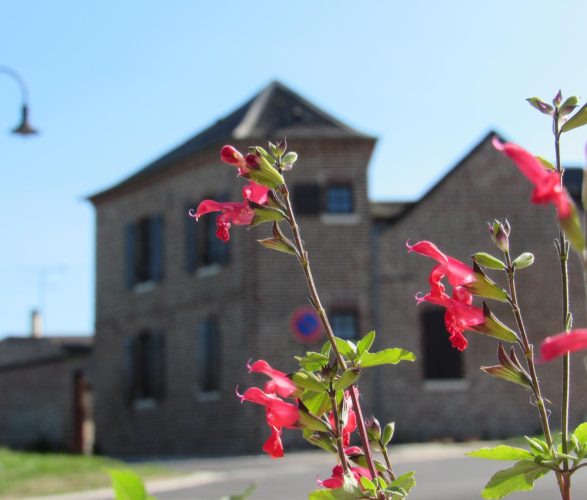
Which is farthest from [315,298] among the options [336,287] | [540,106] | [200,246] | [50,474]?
[200,246]

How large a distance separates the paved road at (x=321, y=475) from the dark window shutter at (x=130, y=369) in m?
6.05

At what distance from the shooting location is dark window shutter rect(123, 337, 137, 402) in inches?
1268

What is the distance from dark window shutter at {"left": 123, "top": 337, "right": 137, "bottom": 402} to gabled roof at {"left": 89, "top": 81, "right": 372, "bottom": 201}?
4623 mm

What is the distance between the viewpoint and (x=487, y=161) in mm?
29281

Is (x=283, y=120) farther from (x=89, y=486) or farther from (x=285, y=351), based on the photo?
(x=89, y=486)

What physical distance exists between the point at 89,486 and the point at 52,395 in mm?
22144

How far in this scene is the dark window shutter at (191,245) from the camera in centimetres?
3027

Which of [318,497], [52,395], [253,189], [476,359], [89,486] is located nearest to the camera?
[318,497]

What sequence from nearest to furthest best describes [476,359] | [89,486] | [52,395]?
[89,486] → [476,359] → [52,395]

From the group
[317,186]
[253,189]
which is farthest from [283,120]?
[253,189]

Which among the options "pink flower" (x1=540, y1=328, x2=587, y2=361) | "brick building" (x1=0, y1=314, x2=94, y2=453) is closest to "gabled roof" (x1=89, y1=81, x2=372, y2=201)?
"brick building" (x1=0, y1=314, x2=94, y2=453)

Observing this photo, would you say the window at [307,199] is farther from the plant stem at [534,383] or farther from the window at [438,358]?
the plant stem at [534,383]

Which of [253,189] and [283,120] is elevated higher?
[283,120]

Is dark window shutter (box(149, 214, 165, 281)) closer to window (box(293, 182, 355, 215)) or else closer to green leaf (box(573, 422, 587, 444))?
window (box(293, 182, 355, 215))
